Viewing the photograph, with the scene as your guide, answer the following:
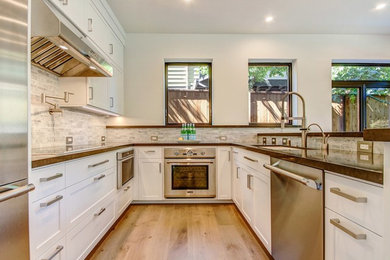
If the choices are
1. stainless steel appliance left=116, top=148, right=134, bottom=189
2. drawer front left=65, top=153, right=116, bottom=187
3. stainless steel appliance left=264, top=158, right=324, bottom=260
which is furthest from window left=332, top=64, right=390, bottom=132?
drawer front left=65, top=153, right=116, bottom=187

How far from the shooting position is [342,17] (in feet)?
9.74

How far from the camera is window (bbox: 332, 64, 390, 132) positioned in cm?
A: 367

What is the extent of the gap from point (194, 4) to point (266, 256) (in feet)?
9.34

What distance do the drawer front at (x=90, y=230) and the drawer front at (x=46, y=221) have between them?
0.52 feet

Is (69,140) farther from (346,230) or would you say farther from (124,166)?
(346,230)

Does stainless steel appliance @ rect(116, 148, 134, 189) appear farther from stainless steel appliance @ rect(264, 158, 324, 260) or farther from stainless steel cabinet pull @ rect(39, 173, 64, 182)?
stainless steel appliance @ rect(264, 158, 324, 260)

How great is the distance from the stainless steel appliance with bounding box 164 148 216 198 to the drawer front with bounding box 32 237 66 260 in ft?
5.47

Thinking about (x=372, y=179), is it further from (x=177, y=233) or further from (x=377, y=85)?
(x=377, y=85)

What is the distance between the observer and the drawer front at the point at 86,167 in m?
1.35

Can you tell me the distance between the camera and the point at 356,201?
0.73 m

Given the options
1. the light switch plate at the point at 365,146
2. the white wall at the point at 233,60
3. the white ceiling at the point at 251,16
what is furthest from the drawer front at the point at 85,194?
the white ceiling at the point at 251,16

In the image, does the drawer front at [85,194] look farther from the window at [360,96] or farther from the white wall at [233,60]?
the window at [360,96]

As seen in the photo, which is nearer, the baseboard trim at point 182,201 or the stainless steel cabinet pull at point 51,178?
the stainless steel cabinet pull at point 51,178

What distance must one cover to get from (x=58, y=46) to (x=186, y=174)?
206 centimetres
